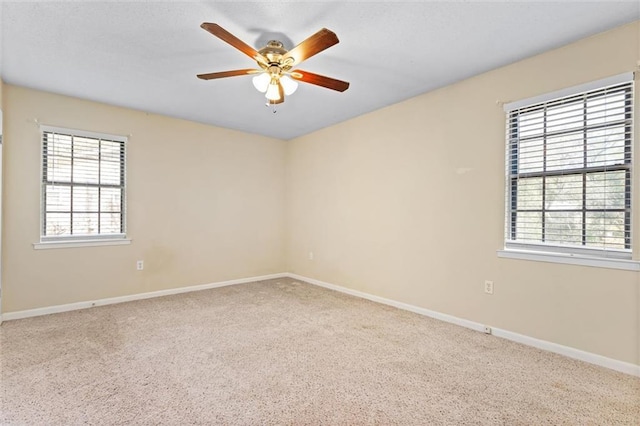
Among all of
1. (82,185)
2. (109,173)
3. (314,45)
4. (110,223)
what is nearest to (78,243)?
(110,223)

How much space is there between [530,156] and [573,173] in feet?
1.16

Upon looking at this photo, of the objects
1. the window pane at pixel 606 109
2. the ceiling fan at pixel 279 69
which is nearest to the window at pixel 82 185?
the ceiling fan at pixel 279 69

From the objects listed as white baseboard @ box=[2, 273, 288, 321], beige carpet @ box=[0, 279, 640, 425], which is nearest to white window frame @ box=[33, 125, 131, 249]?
white baseboard @ box=[2, 273, 288, 321]

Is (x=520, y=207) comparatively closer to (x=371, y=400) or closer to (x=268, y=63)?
(x=371, y=400)

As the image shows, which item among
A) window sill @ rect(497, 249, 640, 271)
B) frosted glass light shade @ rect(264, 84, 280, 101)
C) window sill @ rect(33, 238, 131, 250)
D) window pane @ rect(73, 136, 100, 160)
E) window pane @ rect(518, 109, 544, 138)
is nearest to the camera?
window sill @ rect(497, 249, 640, 271)

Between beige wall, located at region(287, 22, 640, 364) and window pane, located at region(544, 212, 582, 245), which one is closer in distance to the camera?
beige wall, located at region(287, 22, 640, 364)

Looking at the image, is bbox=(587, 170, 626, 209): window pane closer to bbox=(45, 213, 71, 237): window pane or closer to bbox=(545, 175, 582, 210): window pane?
bbox=(545, 175, 582, 210): window pane

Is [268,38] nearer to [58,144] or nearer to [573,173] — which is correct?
[573,173]

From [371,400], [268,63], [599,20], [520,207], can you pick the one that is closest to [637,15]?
[599,20]

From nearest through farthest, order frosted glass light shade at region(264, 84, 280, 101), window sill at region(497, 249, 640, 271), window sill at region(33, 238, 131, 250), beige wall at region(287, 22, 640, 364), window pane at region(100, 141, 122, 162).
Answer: window sill at region(497, 249, 640, 271) < beige wall at region(287, 22, 640, 364) < frosted glass light shade at region(264, 84, 280, 101) < window sill at region(33, 238, 131, 250) < window pane at region(100, 141, 122, 162)

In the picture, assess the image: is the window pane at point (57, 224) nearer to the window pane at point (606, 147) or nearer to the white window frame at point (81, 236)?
the white window frame at point (81, 236)

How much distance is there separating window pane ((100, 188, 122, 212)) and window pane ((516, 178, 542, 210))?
4543 millimetres

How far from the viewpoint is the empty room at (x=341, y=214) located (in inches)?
78.4

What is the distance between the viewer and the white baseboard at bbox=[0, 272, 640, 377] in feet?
7.53
